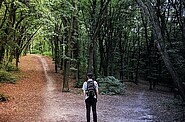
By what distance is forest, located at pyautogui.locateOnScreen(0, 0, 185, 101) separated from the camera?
16.2 meters

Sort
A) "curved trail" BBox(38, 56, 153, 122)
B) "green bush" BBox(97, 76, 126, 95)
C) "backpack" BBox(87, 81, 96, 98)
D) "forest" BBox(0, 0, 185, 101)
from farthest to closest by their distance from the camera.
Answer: "green bush" BBox(97, 76, 126, 95), "forest" BBox(0, 0, 185, 101), "curved trail" BBox(38, 56, 153, 122), "backpack" BBox(87, 81, 96, 98)

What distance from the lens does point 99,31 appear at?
25.7m

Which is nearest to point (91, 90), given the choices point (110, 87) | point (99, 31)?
point (110, 87)

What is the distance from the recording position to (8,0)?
16.7 m

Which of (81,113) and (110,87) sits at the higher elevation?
(81,113)

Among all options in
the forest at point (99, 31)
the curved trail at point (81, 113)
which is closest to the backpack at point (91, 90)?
the curved trail at point (81, 113)

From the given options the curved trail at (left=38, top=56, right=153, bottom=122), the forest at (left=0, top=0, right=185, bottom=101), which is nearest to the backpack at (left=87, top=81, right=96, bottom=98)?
the curved trail at (left=38, top=56, right=153, bottom=122)

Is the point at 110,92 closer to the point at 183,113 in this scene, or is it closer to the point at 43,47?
the point at 183,113

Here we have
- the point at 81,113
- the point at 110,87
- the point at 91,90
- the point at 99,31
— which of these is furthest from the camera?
the point at 99,31

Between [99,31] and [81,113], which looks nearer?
[81,113]

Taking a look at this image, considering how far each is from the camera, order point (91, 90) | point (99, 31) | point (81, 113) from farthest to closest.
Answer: point (99, 31) < point (81, 113) < point (91, 90)

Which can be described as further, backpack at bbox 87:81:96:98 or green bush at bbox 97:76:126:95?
green bush at bbox 97:76:126:95

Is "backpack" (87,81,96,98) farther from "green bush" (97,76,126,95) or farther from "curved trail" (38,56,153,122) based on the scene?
"green bush" (97,76,126,95)

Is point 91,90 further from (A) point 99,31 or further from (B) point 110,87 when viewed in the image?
(A) point 99,31
